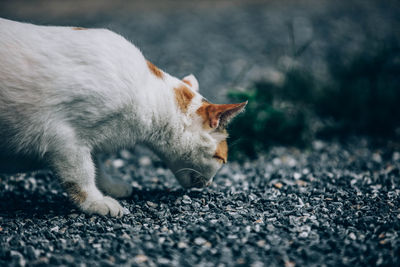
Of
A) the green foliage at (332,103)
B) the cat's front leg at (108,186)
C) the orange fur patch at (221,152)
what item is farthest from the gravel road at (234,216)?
the orange fur patch at (221,152)

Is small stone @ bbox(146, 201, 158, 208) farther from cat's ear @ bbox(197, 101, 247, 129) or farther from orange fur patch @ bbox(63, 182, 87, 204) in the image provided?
cat's ear @ bbox(197, 101, 247, 129)

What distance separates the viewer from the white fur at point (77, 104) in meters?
2.26

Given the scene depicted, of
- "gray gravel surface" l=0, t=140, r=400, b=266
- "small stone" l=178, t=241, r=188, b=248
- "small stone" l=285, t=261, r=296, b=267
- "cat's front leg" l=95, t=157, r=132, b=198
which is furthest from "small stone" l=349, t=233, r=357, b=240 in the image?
"cat's front leg" l=95, t=157, r=132, b=198

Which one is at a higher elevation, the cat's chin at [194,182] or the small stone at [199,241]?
the cat's chin at [194,182]

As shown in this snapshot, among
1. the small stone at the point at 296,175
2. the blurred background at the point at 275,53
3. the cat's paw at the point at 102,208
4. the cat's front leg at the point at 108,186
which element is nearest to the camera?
the cat's paw at the point at 102,208

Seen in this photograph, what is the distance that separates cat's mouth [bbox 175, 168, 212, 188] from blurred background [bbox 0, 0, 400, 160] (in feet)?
1.62

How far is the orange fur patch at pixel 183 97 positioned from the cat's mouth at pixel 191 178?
0.48 meters

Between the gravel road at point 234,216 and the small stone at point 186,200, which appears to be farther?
the small stone at point 186,200

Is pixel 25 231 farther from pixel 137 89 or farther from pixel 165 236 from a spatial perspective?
pixel 137 89

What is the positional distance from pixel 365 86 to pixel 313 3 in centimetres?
583

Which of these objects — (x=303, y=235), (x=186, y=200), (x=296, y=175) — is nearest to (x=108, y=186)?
(x=186, y=200)

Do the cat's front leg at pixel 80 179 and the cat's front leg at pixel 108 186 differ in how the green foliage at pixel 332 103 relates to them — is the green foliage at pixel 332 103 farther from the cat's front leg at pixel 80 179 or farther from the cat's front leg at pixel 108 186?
the cat's front leg at pixel 80 179

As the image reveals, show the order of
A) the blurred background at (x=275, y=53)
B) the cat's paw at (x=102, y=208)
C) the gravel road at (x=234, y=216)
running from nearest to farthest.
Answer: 1. the gravel road at (x=234, y=216)
2. the cat's paw at (x=102, y=208)
3. the blurred background at (x=275, y=53)

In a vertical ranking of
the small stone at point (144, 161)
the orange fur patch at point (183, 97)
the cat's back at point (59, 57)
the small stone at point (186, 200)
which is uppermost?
the cat's back at point (59, 57)
